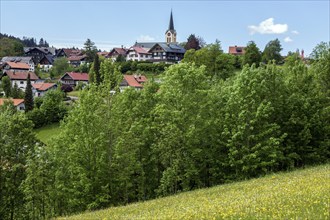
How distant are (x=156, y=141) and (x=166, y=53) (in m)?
129

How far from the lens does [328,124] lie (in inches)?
1512

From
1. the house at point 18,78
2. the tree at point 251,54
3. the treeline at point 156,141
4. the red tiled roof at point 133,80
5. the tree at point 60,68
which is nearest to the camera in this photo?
the treeline at point 156,141

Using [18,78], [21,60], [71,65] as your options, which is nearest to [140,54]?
[71,65]

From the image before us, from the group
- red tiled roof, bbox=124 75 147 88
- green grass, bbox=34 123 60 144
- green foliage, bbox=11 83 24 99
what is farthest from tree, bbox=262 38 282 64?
green foliage, bbox=11 83 24 99

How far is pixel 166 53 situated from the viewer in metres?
162

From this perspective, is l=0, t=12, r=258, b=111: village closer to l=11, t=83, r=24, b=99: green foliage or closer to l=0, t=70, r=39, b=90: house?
l=0, t=70, r=39, b=90: house

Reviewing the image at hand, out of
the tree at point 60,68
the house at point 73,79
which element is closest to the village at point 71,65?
the house at point 73,79

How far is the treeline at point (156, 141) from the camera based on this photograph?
3175 cm

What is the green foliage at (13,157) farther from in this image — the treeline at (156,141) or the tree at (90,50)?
the tree at (90,50)

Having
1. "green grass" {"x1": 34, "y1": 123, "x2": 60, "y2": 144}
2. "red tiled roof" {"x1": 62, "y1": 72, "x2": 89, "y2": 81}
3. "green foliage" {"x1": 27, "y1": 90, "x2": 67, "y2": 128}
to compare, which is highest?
"red tiled roof" {"x1": 62, "y1": 72, "x2": 89, "y2": 81}

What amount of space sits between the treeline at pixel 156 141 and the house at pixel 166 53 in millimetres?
124070

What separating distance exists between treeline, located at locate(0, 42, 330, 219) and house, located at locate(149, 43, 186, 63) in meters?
124

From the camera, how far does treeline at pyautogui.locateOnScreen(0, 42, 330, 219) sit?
3175 cm

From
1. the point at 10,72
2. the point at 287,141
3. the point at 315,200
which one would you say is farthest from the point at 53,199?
the point at 10,72
